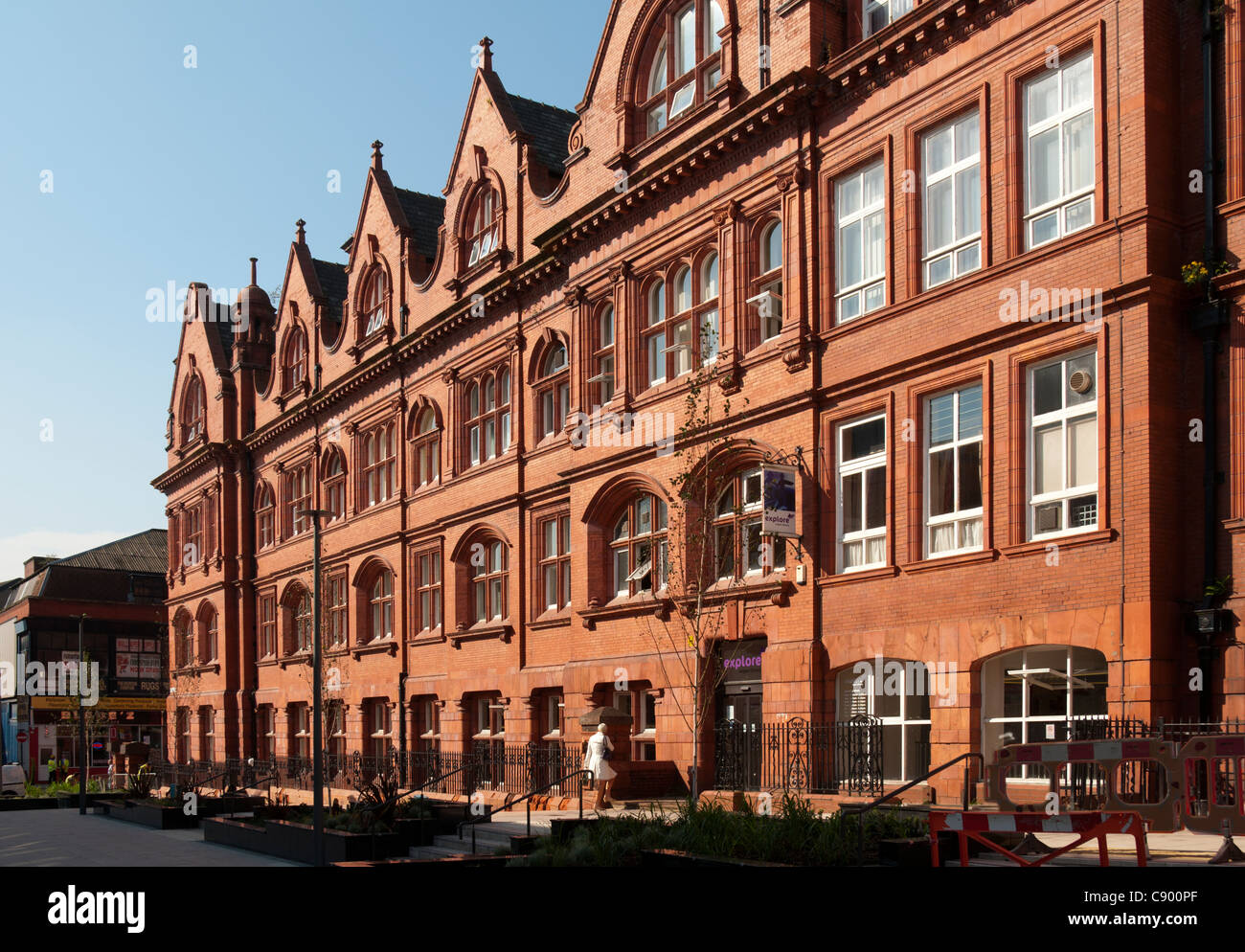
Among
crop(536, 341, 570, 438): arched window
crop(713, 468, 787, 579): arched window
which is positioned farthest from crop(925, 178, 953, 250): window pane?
crop(536, 341, 570, 438): arched window

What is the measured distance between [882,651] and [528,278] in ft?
50.3

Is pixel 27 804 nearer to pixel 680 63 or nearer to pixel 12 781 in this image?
pixel 12 781

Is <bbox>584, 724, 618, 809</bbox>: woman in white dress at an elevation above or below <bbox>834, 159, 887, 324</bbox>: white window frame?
below

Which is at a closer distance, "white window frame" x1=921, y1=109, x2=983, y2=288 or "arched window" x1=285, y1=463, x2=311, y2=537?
"white window frame" x1=921, y1=109, x2=983, y2=288

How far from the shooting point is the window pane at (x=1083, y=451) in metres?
18.7

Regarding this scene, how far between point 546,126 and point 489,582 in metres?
12.5

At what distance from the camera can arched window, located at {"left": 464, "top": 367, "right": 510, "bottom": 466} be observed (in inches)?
1394

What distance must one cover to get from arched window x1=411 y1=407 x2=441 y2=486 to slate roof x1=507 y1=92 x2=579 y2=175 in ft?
26.1

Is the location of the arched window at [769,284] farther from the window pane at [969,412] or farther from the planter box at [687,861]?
the planter box at [687,861]

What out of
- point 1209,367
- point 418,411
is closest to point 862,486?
point 1209,367

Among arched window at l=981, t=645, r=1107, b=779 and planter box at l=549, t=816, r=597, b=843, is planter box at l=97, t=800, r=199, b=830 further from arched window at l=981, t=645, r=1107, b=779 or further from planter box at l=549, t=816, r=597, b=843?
arched window at l=981, t=645, r=1107, b=779
